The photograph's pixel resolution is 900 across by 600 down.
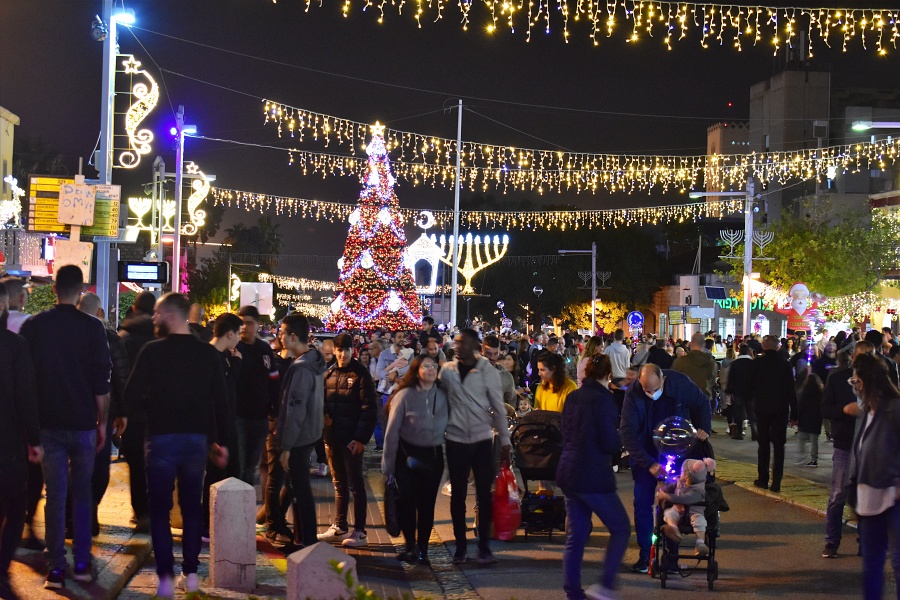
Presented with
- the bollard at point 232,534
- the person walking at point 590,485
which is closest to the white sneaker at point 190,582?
the bollard at point 232,534

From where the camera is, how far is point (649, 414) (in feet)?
29.5

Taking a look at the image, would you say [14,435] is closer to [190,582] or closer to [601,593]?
[190,582]

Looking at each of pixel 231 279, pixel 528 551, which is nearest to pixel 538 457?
pixel 528 551

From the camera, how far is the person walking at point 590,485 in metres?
Result: 7.34

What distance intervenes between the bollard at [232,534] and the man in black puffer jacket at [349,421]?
85.9 inches

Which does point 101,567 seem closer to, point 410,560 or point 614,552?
point 410,560

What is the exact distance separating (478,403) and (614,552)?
230 cm

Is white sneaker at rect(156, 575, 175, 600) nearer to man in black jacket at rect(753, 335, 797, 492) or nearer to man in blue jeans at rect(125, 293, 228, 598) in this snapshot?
man in blue jeans at rect(125, 293, 228, 598)

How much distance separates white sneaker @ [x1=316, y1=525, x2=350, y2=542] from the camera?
10.1m

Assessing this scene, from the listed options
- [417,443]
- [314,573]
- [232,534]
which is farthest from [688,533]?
[314,573]

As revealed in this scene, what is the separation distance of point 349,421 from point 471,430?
1.35 m

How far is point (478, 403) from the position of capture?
9289mm

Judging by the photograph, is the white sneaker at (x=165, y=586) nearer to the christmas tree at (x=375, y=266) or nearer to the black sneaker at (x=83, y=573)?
the black sneaker at (x=83, y=573)

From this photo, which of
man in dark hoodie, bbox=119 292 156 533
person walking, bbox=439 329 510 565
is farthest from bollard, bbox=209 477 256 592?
person walking, bbox=439 329 510 565
